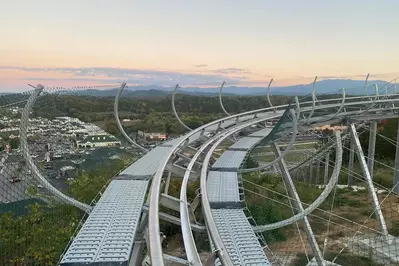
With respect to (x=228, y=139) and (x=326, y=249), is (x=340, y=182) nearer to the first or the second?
(x=326, y=249)

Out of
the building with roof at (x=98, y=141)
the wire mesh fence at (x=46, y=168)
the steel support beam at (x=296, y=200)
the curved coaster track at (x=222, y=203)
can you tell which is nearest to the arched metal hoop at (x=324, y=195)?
the curved coaster track at (x=222, y=203)

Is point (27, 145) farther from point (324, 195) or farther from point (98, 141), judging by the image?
point (98, 141)

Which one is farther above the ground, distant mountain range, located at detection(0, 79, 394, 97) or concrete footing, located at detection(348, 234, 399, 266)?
distant mountain range, located at detection(0, 79, 394, 97)

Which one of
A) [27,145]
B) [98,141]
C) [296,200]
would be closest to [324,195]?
[296,200]

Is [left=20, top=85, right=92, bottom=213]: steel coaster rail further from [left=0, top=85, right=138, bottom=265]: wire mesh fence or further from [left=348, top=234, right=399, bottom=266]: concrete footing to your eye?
[left=348, top=234, right=399, bottom=266]: concrete footing

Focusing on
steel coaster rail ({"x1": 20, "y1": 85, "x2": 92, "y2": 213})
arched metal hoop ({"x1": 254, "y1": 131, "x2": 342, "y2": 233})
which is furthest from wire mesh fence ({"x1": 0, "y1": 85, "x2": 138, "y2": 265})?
arched metal hoop ({"x1": 254, "y1": 131, "x2": 342, "y2": 233})

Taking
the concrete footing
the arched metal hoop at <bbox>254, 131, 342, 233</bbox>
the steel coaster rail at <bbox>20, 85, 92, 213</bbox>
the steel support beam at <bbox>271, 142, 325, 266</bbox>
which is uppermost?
the steel coaster rail at <bbox>20, 85, 92, 213</bbox>

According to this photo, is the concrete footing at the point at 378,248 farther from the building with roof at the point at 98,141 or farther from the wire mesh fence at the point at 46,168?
the building with roof at the point at 98,141
